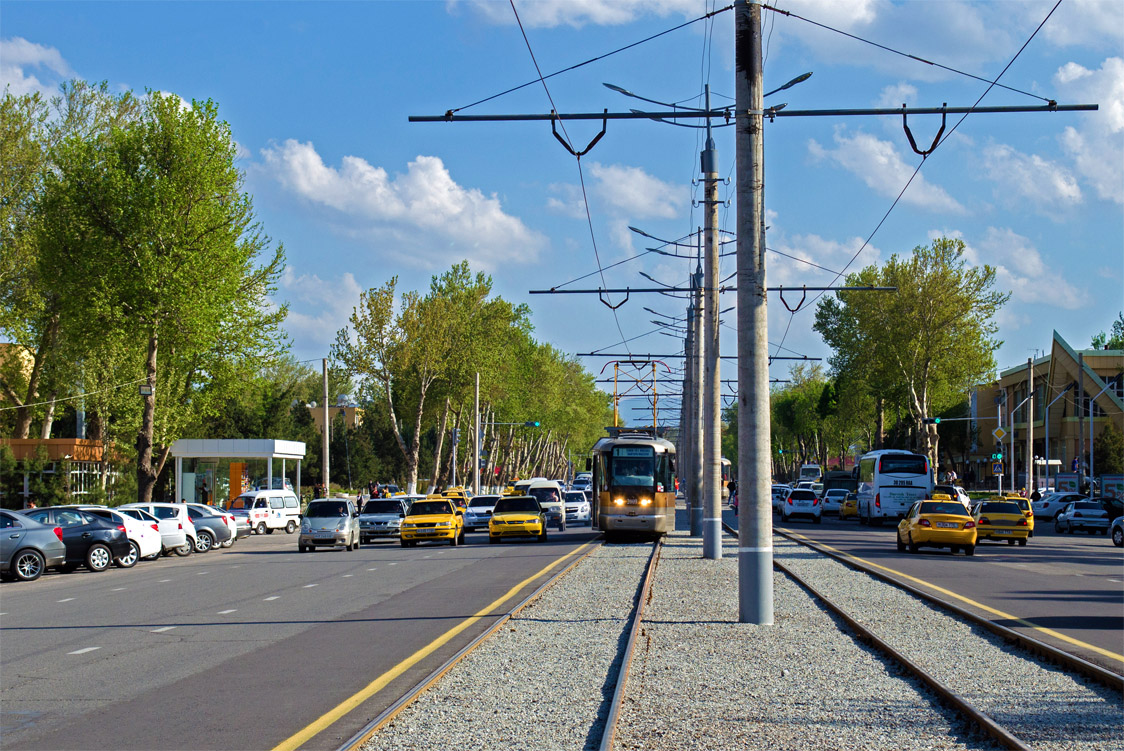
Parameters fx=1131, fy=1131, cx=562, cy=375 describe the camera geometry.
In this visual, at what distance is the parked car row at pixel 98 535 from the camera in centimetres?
2403

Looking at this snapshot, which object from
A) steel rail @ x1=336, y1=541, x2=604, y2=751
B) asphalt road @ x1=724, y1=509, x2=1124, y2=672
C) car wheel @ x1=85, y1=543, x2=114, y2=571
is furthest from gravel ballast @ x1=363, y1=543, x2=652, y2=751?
car wheel @ x1=85, y1=543, x2=114, y2=571

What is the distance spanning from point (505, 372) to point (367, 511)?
43.8 m

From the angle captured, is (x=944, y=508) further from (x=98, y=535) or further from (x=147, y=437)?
(x=147, y=437)

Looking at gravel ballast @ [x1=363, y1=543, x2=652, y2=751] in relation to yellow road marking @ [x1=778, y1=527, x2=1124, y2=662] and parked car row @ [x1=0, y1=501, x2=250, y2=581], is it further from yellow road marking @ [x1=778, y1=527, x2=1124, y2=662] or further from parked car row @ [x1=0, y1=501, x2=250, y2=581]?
parked car row @ [x1=0, y1=501, x2=250, y2=581]

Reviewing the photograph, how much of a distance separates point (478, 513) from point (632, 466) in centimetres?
1502

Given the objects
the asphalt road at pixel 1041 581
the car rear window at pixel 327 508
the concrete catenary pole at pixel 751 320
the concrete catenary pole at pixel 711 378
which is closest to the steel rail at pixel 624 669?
the concrete catenary pole at pixel 751 320

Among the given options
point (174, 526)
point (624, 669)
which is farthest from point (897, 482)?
point (624, 669)

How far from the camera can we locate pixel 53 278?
138 ft

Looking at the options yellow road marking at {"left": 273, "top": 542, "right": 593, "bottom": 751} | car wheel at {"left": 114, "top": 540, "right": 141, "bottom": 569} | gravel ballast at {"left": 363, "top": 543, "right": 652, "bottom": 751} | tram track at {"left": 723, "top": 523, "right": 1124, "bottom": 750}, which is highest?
tram track at {"left": 723, "top": 523, "right": 1124, "bottom": 750}

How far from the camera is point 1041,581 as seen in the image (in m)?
21.8

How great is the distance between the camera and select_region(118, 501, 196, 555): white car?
107ft

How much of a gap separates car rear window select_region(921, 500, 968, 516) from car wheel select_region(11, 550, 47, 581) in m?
21.7

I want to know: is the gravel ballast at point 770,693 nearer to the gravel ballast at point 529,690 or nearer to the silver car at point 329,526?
the gravel ballast at point 529,690

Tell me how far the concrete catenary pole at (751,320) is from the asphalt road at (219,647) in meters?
3.64
